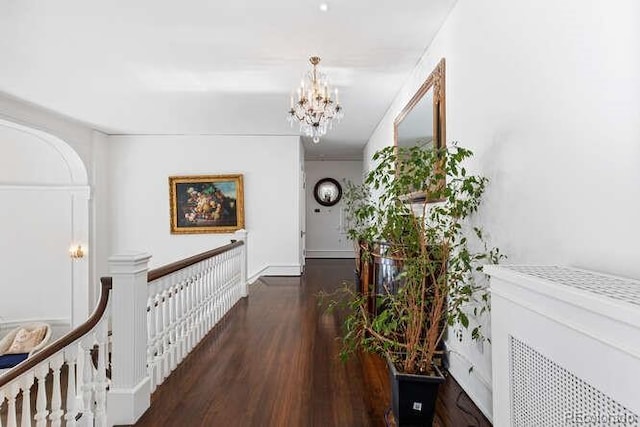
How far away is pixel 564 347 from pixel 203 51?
3.37 meters

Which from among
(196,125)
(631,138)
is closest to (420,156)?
(631,138)

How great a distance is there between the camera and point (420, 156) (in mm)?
1825

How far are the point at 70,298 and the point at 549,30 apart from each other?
7208mm

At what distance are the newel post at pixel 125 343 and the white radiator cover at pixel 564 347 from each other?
1841 mm

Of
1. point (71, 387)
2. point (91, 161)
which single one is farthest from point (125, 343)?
point (91, 161)

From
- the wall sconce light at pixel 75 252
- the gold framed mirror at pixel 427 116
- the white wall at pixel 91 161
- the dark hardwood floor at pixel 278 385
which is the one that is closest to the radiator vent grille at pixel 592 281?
the dark hardwood floor at pixel 278 385

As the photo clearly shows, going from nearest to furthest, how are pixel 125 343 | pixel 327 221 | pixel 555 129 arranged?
pixel 555 129 < pixel 125 343 < pixel 327 221

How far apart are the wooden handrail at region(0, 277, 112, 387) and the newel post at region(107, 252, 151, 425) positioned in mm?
56

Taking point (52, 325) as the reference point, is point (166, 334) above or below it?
above

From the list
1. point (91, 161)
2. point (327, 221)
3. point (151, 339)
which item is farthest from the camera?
point (327, 221)

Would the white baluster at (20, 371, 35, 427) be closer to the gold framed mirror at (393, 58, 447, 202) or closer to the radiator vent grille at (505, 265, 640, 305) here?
the radiator vent grille at (505, 265, 640, 305)

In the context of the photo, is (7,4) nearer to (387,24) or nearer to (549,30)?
(387,24)

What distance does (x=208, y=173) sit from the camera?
256 inches

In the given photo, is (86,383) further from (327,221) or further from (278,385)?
(327,221)
